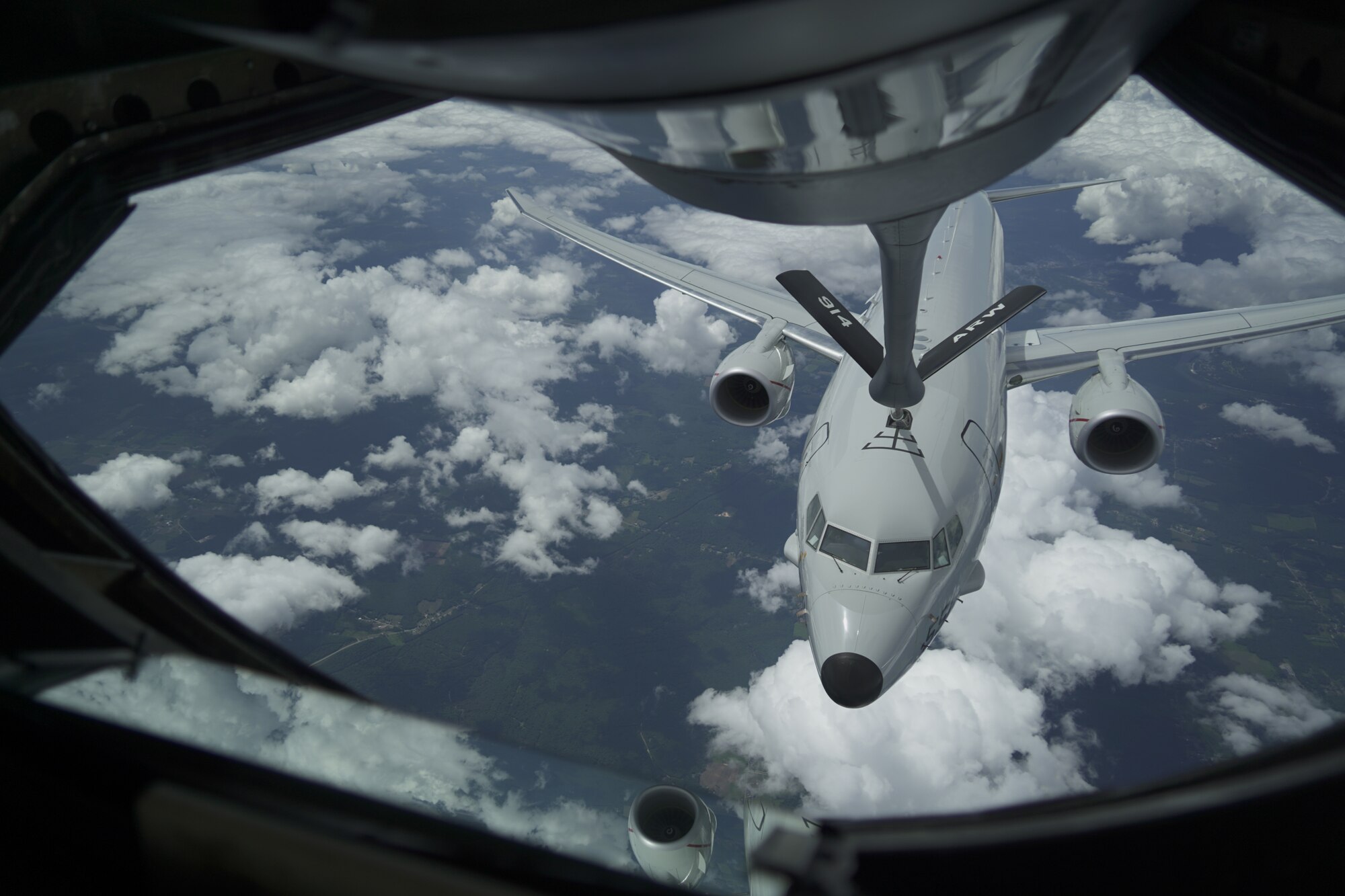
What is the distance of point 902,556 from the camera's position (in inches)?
359

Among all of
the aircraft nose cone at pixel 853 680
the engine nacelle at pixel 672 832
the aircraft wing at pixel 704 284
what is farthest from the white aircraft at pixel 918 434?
the engine nacelle at pixel 672 832

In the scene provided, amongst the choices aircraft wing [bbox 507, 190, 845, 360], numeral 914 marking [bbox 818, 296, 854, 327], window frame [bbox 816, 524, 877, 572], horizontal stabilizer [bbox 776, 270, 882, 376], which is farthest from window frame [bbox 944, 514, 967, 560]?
aircraft wing [bbox 507, 190, 845, 360]

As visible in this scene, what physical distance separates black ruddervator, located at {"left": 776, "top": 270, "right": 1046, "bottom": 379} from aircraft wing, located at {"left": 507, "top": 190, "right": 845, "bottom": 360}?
5184mm

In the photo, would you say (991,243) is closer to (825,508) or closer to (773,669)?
(825,508)

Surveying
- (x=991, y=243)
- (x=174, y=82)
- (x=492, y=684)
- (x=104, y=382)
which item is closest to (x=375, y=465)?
(x=104, y=382)

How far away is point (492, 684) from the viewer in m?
65.6

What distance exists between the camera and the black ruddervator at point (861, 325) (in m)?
6.77

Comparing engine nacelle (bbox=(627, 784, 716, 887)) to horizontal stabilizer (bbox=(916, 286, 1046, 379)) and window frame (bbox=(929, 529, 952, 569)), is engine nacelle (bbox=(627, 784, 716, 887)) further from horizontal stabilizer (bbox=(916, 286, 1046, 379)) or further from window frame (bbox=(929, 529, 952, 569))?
window frame (bbox=(929, 529, 952, 569))

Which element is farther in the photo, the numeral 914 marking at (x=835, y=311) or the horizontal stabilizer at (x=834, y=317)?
the numeral 914 marking at (x=835, y=311)

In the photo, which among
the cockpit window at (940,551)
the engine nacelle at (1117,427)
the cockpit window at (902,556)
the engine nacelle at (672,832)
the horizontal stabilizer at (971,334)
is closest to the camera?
the engine nacelle at (672,832)

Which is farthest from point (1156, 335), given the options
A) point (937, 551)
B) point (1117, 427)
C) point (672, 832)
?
point (672, 832)

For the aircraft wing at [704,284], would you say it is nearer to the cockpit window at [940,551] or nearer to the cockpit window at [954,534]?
the cockpit window at [954,534]

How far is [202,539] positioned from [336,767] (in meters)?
87.6

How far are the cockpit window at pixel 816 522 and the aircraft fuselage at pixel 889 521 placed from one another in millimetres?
28
